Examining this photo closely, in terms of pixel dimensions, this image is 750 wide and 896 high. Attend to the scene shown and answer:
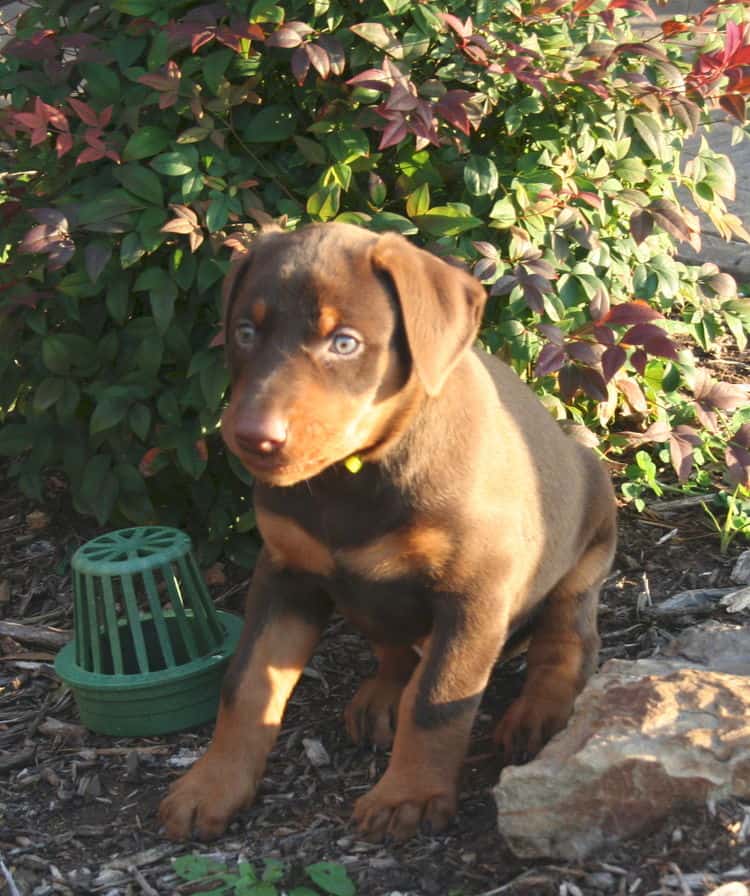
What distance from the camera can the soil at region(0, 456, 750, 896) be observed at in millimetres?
2869

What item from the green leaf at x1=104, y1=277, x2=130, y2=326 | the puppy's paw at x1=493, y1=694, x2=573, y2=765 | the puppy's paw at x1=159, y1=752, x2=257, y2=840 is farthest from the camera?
the green leaf at x1=104, y1=277, x2=130, y2=326

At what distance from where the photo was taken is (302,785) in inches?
142

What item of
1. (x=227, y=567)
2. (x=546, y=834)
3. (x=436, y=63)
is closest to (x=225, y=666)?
(x=227, y=567)

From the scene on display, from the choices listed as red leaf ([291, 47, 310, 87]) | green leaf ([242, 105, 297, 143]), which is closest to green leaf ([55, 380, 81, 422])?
green leaf ([242, 105, 297, 143])

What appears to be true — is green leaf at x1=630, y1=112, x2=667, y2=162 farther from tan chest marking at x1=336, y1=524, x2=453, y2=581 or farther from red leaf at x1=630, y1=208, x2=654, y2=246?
tan chest marking at x1=336, y1=524, x2=453, y2=581

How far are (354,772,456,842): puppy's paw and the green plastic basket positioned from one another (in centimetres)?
80

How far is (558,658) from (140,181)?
6.11 ft

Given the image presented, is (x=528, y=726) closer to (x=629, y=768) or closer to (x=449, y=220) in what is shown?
(x=629, y=768)

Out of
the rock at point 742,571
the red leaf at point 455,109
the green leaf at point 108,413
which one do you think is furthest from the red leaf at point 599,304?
the green leaf at point 108,413

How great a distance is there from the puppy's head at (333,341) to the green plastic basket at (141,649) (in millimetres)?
919

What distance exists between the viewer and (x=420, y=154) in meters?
4.16

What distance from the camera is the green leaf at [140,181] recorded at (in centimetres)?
400

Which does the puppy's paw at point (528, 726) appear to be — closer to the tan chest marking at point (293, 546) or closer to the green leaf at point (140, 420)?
the tan chest marking at point (293, 546)

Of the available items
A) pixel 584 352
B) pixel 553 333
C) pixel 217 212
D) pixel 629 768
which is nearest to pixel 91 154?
pixel 217 212
